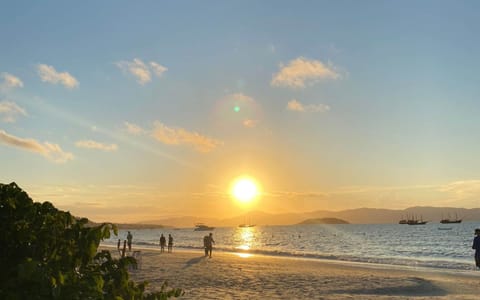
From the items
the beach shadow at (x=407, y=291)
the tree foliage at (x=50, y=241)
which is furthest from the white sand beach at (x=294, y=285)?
the tree foliage at (x=50, y=241)

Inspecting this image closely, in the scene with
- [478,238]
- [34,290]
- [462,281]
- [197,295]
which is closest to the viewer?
[34,290]

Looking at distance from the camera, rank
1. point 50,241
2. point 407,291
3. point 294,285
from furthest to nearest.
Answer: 1. point 294,285
2. point 407,291
3. point 50,241

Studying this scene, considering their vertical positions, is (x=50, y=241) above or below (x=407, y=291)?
above

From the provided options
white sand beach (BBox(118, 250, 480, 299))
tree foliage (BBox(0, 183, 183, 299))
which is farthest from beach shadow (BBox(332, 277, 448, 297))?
tree foliage (BBox(0, 183, 183, 299))

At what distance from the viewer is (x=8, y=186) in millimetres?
3326

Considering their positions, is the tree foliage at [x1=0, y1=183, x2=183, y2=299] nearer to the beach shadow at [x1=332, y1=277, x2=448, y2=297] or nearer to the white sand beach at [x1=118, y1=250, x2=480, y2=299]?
the white sand beach at [x1=118, y1=250, x2=480, y2=299]

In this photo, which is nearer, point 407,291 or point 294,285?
point 407,291

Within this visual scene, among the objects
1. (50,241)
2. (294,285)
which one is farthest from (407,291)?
(50,241)

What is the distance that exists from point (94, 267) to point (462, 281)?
26922 mm

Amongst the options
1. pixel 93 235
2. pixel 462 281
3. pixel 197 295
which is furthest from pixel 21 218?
pixel 462 281

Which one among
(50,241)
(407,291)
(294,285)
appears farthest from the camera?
(294,285)

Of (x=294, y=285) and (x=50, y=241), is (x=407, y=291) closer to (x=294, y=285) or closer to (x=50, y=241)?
(x=294, y=285)

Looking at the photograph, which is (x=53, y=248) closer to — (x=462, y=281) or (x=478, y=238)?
(x=478, y=238)

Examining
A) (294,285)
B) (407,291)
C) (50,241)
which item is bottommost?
(407,291)
